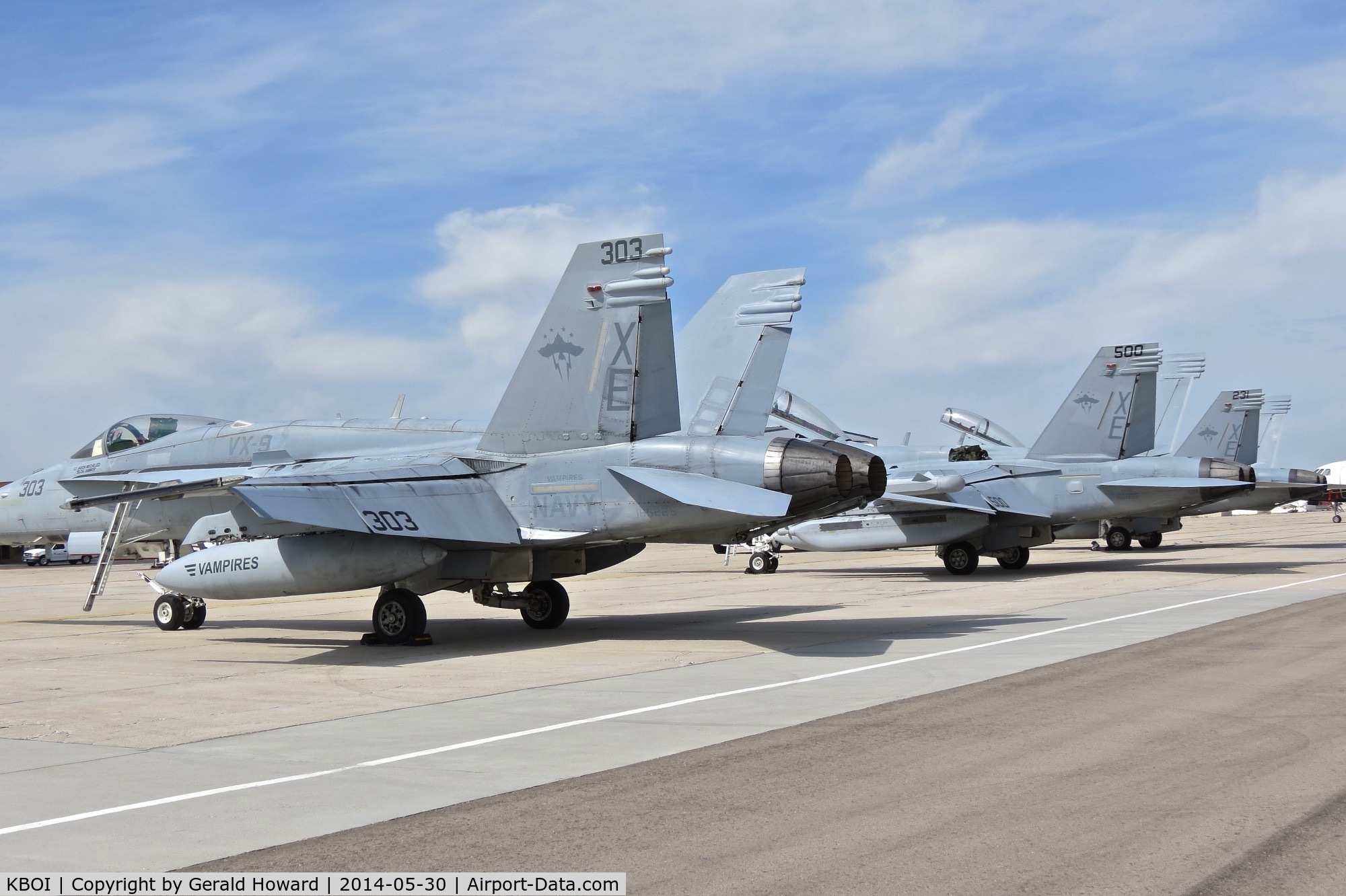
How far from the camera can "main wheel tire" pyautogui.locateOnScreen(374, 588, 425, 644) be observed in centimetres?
1450

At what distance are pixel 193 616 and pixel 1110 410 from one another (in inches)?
787

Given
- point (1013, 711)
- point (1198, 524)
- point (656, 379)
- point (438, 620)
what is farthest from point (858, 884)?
point (1198, 524)

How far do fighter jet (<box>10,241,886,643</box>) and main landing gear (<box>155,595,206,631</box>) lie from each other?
101 inches

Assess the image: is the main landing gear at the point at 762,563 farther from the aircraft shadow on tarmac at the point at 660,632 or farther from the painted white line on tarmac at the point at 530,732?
the painted white line on tarmac at the point at 530,732

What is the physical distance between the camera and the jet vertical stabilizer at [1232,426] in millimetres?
39250

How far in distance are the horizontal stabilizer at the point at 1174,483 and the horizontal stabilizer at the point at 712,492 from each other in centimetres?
1636

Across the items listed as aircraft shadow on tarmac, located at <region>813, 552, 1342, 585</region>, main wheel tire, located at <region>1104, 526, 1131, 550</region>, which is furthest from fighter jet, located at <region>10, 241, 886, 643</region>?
main wheel tire, located at <region>1104, 526, 1131, 550</region>

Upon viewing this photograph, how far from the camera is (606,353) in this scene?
535 inches

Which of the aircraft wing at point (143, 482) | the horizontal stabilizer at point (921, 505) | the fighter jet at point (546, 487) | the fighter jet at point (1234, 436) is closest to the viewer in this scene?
the fighter jet at point (546, 487)

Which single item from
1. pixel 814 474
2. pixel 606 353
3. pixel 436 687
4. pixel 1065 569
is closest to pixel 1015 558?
pixel 1065 569

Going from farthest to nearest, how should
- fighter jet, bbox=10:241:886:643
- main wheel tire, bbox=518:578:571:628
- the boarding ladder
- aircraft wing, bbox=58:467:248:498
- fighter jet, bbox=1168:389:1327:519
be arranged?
1. fighter jet, bbox=1168:389:1327:519
2. the boarding ladder
3. main wheel tire, bbox=518:578:571:628
4. aircraft wing, bbox=58:467:248:498
5. fighter jet, bbox=10:241:886:643

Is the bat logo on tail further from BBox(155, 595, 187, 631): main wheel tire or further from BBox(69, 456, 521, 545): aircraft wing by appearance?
BBox(155, 595, 187, 631): main wheel tire

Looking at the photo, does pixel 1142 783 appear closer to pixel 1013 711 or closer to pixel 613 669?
pixel 1013 711

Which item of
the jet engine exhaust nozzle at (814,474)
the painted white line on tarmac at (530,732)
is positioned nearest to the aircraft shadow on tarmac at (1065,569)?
the painted white line on tarmac at (530,732)
